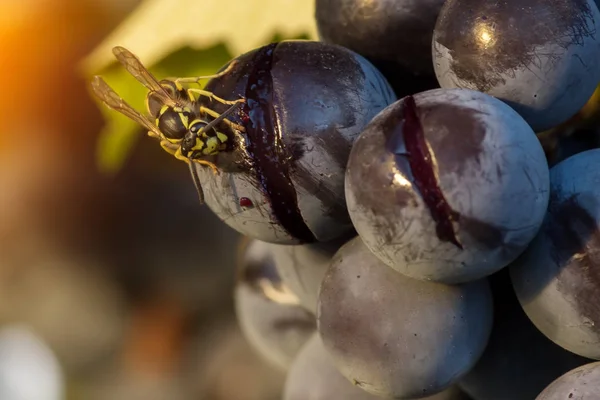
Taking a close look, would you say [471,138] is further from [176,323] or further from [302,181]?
[176,323]

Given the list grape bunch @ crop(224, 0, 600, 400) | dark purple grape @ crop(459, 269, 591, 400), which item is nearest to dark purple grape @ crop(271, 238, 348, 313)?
grape bunch @ crop(224, 0, 600, 400)

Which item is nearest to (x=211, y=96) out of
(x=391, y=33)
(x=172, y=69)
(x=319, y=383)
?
(x=391, y=33)

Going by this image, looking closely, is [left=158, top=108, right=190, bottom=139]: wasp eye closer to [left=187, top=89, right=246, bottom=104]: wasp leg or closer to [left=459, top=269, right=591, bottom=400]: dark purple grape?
[left=187, top=89, right=246, bottom=104]: wasp leg

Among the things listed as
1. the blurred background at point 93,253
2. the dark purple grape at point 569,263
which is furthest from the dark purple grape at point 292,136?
the blurred background at point 93,253

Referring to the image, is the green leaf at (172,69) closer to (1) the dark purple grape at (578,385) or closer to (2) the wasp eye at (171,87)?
(2) the wasp eye at (171,87)

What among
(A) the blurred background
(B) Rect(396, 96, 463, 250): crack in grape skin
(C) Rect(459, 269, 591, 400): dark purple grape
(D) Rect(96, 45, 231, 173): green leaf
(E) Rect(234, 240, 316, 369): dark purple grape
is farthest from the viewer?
(A) the blurred background

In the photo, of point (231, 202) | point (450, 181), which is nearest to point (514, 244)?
point (450, 181)
